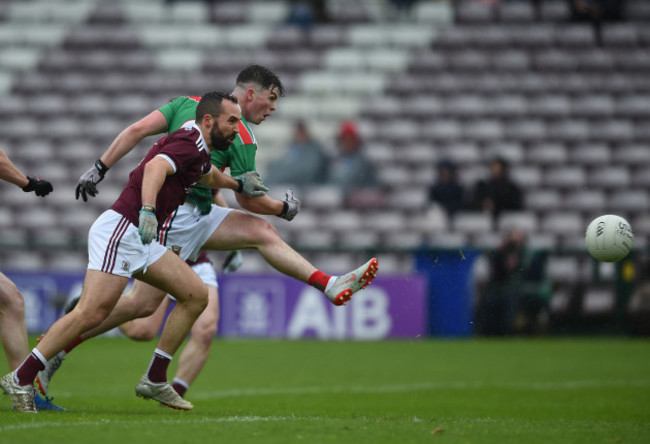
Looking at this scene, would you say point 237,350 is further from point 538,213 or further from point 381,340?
point 538,213

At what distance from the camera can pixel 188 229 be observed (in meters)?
7.94

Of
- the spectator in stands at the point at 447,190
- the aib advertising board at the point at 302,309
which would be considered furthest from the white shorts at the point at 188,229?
the spectator in stands at the point at 447,190

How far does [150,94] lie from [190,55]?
1343 millimetres

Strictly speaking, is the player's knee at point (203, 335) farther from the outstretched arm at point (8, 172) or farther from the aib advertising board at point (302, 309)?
the aib advertising board at point (302, 309)

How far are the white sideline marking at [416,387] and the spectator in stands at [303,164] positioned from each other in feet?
27.4

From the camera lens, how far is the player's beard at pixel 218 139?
23.2 ft

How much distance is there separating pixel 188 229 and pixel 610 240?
133 inches

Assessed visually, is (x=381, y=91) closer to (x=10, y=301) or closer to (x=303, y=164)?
Answer: (x=303, y=164)

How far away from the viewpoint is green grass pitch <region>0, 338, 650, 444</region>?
6.00 meters

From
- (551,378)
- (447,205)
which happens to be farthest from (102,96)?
(551,378)

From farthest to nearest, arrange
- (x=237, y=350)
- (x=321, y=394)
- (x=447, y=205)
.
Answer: (x=447, y=205) < (x=237, y=350) < (x=321, y=394)

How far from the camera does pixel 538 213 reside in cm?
1877

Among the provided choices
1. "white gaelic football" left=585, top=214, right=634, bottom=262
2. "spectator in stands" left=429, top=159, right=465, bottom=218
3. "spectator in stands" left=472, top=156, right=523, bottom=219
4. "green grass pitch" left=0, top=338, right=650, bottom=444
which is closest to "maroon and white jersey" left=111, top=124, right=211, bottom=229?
"green grass pitch" left=0, top=338, right=650, bottom=444

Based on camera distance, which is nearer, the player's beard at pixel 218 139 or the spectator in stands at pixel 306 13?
the player's beard at pixel 218 139
